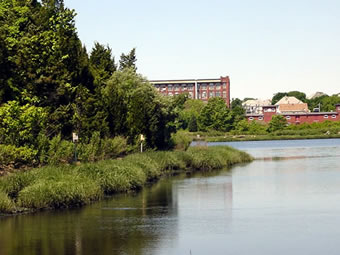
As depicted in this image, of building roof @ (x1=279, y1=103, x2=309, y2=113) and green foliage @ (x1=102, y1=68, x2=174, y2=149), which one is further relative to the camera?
building roof @ (x1=279, y1=103, x2=309, y2=113)

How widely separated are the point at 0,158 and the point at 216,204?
1033cm

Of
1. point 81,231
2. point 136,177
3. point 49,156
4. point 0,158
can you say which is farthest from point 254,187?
point 81,231

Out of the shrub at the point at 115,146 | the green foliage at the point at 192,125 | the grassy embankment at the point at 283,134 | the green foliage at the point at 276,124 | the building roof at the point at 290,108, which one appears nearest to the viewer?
the shrub at the point at 115,146

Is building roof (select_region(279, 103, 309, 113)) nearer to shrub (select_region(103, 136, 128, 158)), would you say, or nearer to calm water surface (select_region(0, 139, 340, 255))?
shrub (select_region(103, 136, 128, 158))

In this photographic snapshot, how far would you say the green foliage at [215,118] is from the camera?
141 m

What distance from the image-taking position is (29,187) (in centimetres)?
2986

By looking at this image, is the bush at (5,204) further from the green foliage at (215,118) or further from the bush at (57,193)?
the green foliage at (215,118)

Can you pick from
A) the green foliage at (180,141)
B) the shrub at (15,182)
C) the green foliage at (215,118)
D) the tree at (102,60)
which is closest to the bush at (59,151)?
the shrub at (15,182)

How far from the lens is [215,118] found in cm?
14075

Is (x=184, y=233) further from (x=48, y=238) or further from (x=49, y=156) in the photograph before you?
(x=49, y=156)

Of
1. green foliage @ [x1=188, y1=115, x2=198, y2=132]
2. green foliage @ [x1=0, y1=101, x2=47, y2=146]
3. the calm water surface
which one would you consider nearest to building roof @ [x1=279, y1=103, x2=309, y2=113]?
green foliage @ [x1=188, y1=115, x2=198, y2=132]

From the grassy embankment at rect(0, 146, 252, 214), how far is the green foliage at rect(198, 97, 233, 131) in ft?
302

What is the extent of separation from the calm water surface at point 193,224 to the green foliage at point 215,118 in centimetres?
9882

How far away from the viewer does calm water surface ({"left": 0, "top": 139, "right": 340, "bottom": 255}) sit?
22266mm
